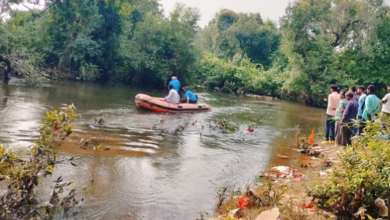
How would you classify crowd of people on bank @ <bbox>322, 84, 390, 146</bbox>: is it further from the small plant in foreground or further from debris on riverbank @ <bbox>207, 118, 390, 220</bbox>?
the small plant in foreground

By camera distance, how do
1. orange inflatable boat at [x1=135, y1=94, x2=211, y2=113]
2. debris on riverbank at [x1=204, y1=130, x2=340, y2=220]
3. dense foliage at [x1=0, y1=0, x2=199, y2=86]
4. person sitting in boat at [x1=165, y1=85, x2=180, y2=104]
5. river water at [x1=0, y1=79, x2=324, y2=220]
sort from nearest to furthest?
debris on riverbank at [x1=204, y1=130, x2=340, y2=220] < river water at [x1=0, y1=79, x2=324, y2=220] < orange inflatable boat at [x1=135, y1=94, x2=211, y2=113] < person sitting in boat at [x1=165, y1=85, x2=180, y2=104] < dense foliage at [x1=0, y1=0, x2=199, y2=86]

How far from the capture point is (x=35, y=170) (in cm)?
479

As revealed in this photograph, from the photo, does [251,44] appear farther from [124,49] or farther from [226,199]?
[226,199]

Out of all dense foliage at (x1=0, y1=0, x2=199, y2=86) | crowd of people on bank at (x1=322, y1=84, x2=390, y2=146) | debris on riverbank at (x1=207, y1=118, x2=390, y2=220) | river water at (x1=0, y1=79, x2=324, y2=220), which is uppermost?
dense foliage at (x1=0, y1=0, x2=199, y2=86)

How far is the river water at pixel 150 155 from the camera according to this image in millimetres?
5699

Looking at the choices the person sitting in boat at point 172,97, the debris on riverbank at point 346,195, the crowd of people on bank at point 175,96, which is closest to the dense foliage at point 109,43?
the crowd of people on bank at point 175,96

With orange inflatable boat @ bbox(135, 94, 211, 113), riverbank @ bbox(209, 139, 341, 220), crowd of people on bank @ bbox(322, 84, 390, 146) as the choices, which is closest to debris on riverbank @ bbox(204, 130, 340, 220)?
riverbank @ bbox(209, 139, 341, 220)

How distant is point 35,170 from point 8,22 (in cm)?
1944

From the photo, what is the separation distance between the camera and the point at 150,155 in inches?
330

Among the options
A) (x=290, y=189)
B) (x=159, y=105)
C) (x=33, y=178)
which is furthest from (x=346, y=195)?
(x=159, y=105)

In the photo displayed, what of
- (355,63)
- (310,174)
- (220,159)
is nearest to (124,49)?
(355,63)

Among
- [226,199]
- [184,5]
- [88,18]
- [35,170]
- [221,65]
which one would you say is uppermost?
[184,5]

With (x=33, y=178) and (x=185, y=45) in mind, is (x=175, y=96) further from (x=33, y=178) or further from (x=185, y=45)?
(x=185, y=45)

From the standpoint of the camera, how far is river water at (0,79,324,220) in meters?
5.70
